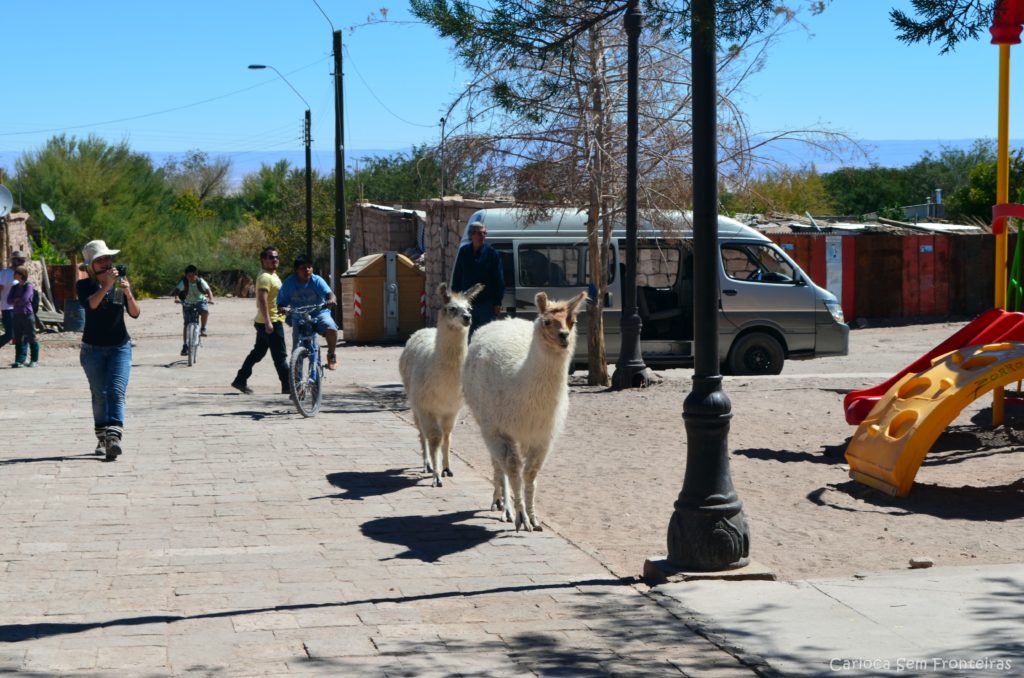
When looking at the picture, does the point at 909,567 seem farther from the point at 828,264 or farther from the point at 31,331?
the point at 828,264

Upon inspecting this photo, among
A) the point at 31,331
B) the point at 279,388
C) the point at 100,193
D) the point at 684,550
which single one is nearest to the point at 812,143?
the point at 279,388

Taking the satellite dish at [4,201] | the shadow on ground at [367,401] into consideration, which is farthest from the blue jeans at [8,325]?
the satellite dish at [4,201]

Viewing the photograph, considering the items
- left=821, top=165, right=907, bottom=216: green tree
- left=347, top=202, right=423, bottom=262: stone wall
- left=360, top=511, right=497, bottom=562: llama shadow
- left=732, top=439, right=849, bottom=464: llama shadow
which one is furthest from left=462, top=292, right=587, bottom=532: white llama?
left=821, top=165, right=907, bottom=216: green tree

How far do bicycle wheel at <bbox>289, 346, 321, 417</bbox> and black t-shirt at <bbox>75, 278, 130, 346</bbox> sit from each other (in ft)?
9.68

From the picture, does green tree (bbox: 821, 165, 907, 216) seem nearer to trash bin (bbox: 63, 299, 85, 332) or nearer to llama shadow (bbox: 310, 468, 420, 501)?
trash bin (bbox: 63, 299, 85, 332)

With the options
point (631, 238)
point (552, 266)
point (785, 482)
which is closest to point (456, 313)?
point (785, 482)

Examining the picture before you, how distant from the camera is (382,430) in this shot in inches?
526

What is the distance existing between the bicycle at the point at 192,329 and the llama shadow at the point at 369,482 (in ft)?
40.4

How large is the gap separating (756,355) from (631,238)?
155 inches

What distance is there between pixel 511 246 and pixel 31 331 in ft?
29.2

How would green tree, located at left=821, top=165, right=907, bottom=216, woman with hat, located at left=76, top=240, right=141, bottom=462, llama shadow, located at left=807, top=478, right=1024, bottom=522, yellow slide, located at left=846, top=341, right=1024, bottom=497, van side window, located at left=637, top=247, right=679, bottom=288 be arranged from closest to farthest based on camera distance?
llama shadow, located at left=807, top=478, right=1024, bottom=522 < yellow slide, located at left=846, top=341, right=1024, bottom=497 < woman with hat, located at left=76, top=240, right=141, bottom=462 < van side window, located at left=637, top=247, right=679, bottom=288 < green tree, located at left=821, top=165, right=907, bottom=216

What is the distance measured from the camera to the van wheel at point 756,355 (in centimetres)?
1869

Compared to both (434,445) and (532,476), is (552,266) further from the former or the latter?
(532,476)

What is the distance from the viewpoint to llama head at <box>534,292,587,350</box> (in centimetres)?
820
